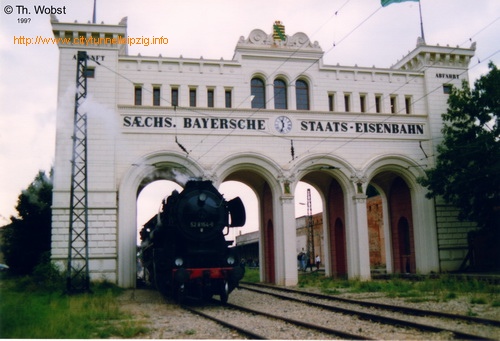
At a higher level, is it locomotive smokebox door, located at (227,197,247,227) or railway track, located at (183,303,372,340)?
locomotive smokebox door, located at (227,197,247,227)

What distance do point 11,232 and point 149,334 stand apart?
23.2 metres

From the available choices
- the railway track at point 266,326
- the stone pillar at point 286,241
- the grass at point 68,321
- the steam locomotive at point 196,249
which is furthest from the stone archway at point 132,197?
the railway track at point 266,326

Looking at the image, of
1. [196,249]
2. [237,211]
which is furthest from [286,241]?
[196,249]

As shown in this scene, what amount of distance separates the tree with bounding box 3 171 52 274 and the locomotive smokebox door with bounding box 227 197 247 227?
16587 millimetres

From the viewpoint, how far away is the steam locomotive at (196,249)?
596 inches

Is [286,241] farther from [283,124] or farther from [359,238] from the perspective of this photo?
Result: [283,124]

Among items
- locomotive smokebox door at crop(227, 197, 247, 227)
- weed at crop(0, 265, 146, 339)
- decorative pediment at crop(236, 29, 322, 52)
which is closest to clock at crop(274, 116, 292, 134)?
decorative pediment at crop(236, 29, 322, 52)

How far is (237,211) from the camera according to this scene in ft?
54.8

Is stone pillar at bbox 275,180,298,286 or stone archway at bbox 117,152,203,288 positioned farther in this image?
stone pillar at bbox 275,180,298,286

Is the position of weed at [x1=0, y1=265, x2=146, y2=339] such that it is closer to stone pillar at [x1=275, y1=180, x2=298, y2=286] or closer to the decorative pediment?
stone pillar at [x1=275, y1=180, x2=298, y2=286]

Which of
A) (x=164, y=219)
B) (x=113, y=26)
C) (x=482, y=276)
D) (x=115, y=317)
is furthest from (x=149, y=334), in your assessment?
(x=113, y=26)

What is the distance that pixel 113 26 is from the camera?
23438 millimetres

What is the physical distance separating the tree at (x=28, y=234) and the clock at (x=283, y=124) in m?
14.4

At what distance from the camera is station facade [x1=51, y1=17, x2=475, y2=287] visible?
22.8 metres
